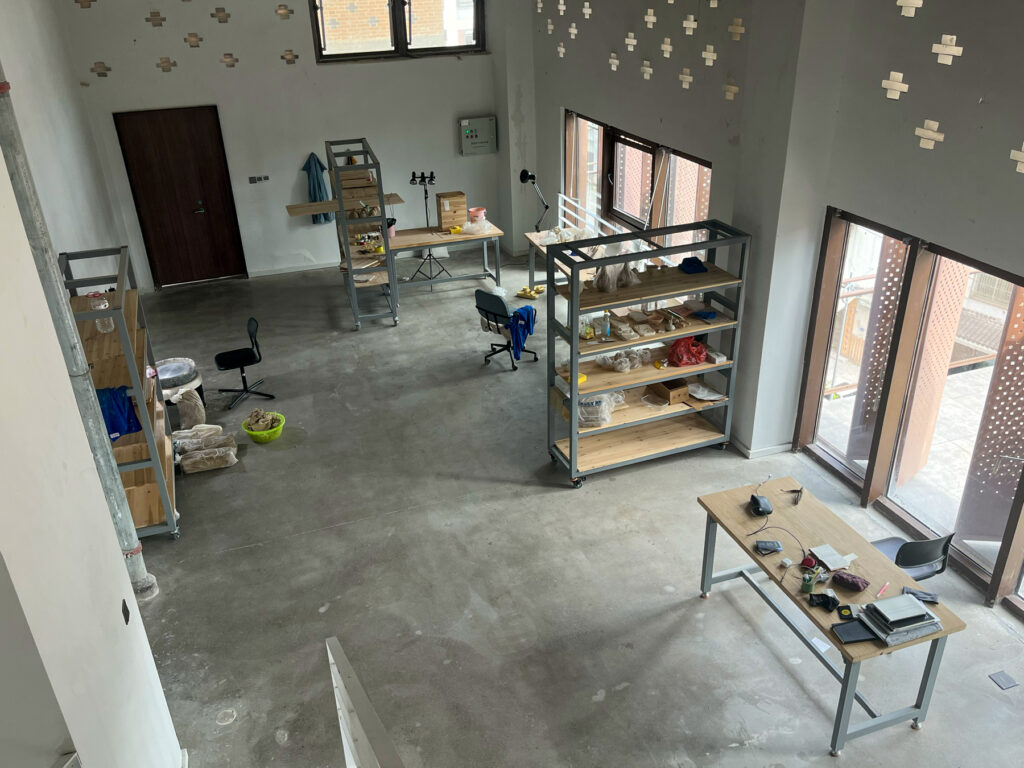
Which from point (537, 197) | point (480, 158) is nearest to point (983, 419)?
point (537, 197)

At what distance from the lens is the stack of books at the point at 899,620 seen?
4141mm

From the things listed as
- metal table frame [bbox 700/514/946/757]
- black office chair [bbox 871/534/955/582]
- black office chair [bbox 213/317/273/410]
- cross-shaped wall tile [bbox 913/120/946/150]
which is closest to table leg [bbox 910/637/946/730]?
metal table frame [bbox 700/514/946/757]

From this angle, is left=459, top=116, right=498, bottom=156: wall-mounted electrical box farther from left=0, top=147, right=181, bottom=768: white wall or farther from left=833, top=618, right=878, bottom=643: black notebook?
left=833, top=618, right=878, bottom=643: black notebook

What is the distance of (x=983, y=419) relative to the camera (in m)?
5.46

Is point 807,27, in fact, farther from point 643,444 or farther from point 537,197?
point 537,197

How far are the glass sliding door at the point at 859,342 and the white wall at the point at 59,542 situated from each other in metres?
5.56

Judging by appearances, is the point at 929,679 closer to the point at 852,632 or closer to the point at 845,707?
the point at 845,707

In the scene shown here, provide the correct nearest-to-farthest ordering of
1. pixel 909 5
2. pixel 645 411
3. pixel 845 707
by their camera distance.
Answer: pixel 845 707 → pixel 909 5 → pixel 645 411

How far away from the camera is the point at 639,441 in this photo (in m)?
7.20

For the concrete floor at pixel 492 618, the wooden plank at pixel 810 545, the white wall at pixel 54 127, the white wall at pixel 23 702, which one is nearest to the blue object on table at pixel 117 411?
the concrete floor at pixel 492 618

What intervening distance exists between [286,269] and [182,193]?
5.89 ft

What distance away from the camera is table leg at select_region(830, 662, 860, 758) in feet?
13.9

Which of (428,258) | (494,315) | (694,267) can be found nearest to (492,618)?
(694,267)

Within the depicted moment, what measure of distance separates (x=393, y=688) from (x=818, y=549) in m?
2.81
